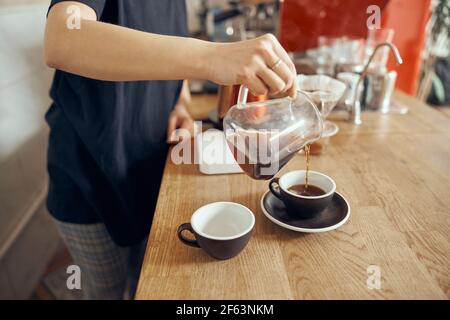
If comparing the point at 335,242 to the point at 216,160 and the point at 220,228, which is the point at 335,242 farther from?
the point at 216,160

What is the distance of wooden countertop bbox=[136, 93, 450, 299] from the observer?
58 cm

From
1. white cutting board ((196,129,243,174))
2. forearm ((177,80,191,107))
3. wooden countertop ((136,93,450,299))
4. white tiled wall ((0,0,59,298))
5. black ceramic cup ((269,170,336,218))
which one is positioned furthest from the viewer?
white tiled wall ((0,0,59,298))

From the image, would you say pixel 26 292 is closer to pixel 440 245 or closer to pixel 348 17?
pixel 440 245

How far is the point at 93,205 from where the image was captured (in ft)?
3.21

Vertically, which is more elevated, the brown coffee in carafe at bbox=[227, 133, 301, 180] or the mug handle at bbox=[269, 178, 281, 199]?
the brown coffee in carafe at bbox=[227, 133, 301, 180]

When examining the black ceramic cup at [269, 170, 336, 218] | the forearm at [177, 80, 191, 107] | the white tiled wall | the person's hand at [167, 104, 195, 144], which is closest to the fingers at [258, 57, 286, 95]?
the black ceramic cup at [269, 170, 336, 218]

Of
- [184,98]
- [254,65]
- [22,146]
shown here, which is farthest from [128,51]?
[22,146]

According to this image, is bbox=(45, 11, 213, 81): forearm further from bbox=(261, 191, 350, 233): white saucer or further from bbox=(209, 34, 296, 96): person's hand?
bbox=(261, 191, 350, 233): white saucer

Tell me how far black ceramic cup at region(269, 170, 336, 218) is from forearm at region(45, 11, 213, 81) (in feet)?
0.89

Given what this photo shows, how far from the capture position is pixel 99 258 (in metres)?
1.07

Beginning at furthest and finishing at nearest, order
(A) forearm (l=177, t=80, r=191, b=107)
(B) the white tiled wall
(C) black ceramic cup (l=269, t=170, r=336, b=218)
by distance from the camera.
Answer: (B) the white tiled wall
(A) forearm (l=177, t=80, r=191, b=107)
(C) black ceramic cup (l=269, t=170, r=336, b=218)

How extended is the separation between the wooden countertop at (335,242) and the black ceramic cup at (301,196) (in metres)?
0.05

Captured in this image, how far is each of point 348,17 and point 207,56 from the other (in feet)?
3.41
